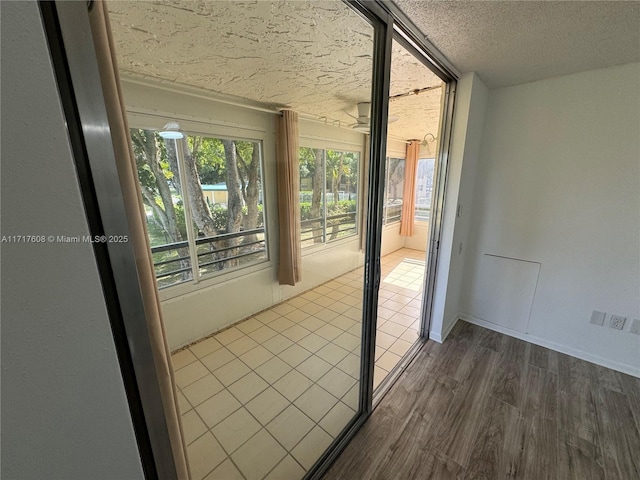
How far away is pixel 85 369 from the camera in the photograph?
468 millimetres

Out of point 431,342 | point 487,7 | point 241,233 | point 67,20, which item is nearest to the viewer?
point 67,20

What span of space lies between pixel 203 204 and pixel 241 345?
4.24 feet

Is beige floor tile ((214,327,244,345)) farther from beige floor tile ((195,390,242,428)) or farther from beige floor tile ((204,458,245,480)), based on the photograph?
beige floor tile ((204,458,245,480))

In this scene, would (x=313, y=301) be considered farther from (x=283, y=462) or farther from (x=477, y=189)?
(x=477, y=189)

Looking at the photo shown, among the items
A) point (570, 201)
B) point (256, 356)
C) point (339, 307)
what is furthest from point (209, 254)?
point (570, 201)

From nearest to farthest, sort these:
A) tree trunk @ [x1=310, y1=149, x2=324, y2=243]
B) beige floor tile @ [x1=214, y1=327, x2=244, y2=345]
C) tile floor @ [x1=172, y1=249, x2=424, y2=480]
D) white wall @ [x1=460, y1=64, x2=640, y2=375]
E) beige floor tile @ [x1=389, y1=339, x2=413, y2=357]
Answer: tile floor @ [x1=172, y1=249, x2=424, y2=480]
white wall @ [x1=460, y1=64, x2=640, y2=375]
beige floor tile @ [x1=389, y1=339, x2=413, y2=357]
beige floor tile @ [x1=214, y1=327, x2=244, y2=345]
tree trunk @ [x1=310, y1=149, x2=324, y2=243]

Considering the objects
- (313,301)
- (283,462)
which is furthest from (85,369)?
(313,301)

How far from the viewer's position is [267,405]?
5.72 feet

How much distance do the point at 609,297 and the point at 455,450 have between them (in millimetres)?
1686

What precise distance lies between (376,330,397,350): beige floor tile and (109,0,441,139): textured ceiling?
2.03 metres

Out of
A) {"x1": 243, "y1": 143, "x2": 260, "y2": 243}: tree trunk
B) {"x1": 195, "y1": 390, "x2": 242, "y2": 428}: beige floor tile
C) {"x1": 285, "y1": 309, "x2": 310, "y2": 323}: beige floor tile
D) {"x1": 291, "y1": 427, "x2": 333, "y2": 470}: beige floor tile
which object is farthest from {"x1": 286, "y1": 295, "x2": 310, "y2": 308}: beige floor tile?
{"x1": 291, "y1": 427, "x2": 333, "y2": 470}: beige floor tile

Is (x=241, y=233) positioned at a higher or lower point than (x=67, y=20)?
lower

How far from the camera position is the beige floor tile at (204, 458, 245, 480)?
134 cm

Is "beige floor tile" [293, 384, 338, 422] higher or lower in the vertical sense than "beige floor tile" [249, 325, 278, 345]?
lower
